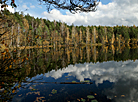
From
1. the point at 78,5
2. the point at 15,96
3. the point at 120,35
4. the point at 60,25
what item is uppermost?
the point at 60,25

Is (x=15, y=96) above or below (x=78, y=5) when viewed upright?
below

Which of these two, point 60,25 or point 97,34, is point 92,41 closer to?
point 97,34

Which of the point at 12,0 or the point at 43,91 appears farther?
the point at 43,91

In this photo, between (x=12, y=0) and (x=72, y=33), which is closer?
(x=12, y=0)

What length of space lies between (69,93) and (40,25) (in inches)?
2462

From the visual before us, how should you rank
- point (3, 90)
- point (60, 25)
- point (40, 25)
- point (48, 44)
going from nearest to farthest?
point (3, 90) < point (40, 25) < point (48, 44) < point (60, 25)

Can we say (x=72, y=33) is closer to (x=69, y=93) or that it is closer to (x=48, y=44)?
(x=48, y=44)

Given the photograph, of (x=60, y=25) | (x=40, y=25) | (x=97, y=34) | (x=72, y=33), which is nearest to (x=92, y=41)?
(x=97, y=34)

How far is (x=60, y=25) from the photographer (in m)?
81.1

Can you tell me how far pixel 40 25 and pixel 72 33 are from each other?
26.7 meters

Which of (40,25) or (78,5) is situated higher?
(40,25)

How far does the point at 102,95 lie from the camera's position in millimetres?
6176

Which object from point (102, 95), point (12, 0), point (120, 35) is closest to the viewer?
point (12, 0)

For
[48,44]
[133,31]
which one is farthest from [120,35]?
[48,44]
